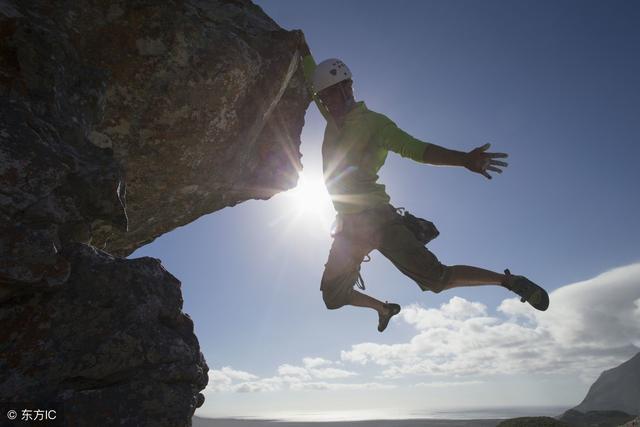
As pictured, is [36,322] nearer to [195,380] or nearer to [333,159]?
[195,380]

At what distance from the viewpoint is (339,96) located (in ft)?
26.3

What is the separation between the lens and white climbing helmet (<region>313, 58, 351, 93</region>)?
793 centimetres

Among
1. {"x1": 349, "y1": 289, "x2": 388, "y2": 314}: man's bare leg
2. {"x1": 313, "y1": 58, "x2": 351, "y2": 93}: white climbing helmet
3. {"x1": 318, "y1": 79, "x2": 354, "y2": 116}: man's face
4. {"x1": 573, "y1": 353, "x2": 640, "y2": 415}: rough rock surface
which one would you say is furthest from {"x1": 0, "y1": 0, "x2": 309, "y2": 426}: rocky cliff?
{"x1": 573, "y1": 353, "x2": 640, "y2": 415}: rough rock surface

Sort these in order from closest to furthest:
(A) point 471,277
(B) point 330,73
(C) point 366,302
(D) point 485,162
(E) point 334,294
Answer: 1. (D) point 485,162
2. (A) point 471,277
3. (B) point 330,73
4. (E) point 334,294
5. (C) point 366,302

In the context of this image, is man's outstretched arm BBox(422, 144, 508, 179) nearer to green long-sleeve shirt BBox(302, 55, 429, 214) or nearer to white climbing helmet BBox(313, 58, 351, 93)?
green long-sleeve shirt BBox(302, 55, 429, 214)

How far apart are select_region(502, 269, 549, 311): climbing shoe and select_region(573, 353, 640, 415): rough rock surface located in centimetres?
3872

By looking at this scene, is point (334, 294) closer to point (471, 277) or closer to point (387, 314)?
point (387, 314)

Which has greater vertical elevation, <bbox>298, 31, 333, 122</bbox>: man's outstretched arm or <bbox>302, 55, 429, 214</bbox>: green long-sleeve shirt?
<bbox>298, 31, 333, 122</bbox>: man's outstretched arm

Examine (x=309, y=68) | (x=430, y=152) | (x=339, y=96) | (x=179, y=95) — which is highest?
(x=309, y=68)

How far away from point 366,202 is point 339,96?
2.22 meters

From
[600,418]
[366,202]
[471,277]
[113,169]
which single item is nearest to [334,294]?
[366,202]

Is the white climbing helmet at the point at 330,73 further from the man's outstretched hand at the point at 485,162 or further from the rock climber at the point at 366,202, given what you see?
the man's outstretched hand at the point at 485,162

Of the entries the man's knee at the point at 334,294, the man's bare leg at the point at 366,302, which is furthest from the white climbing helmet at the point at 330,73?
the man's bare leg at the point at 366,302

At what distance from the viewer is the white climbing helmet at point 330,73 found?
7.93m
